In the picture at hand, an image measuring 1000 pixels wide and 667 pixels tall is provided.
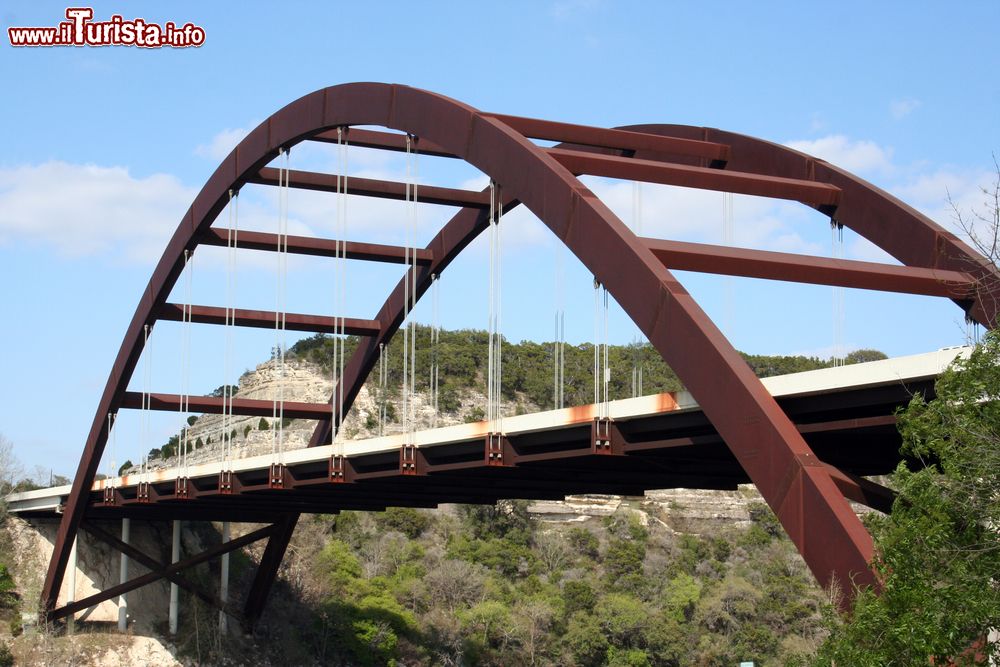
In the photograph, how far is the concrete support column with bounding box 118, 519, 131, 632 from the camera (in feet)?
152

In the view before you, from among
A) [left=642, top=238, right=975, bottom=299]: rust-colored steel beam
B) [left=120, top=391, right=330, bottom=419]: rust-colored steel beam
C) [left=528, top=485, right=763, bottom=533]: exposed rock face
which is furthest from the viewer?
[left=528, top=485, right=763, bottom=533]: exposed rock face

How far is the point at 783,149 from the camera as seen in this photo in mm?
25500

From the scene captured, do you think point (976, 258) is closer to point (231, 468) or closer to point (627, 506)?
point (231, 468)

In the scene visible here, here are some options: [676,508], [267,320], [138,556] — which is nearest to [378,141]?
[267,320]

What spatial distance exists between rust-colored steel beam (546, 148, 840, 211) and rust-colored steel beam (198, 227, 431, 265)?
43.6 feet

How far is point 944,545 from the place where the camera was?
1380cm

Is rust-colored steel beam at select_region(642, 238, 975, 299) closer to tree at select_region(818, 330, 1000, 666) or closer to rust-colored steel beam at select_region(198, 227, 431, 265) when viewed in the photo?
tree at select_region(818, 330, 1000, 666)

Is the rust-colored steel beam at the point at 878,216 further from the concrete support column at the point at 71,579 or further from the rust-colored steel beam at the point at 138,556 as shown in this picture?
the concrete support column at the point at 71,579

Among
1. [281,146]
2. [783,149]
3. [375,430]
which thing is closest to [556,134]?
[783,149]

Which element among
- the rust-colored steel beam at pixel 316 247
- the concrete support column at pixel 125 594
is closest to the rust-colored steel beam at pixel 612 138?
the rust-colored steel beam at pixel 316 247

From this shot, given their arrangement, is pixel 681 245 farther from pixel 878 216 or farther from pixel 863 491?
pixel 878 216

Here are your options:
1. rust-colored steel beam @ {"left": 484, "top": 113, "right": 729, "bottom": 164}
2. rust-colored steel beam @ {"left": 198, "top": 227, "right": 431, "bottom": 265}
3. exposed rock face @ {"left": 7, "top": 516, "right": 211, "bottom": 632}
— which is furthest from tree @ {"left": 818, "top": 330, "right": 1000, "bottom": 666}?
exposed rock face @ {"left": 7, "top": 516, "right": 211, "bottom": 632}

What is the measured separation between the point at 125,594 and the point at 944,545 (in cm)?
3865

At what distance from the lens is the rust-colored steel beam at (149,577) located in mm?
43844
